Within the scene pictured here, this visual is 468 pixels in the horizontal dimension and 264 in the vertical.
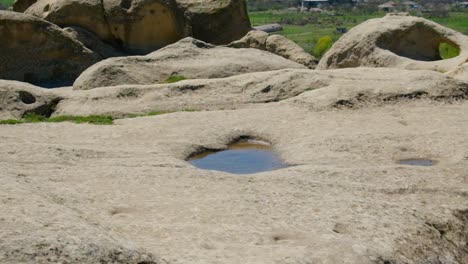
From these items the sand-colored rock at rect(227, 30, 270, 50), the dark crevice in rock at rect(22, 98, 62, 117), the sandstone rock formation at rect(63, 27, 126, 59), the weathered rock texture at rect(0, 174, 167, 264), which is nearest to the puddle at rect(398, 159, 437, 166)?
the weathered rock texture at rect(0, 174, 167, 264)

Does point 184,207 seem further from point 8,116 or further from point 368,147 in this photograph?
point 8,116

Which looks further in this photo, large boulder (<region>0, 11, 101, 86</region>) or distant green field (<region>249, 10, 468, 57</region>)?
distant green field (<region>249, 10, 468, 57</region>)

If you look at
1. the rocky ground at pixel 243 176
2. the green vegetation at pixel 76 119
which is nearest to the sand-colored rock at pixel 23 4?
the rocky ground at pixel 243 176

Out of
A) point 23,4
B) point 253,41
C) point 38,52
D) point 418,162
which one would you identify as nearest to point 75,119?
point 418,162

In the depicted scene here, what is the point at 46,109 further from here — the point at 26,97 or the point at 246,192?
the point at 246,192

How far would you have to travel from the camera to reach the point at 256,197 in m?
15.0

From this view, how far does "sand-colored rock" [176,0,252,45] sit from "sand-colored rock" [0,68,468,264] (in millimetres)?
14403

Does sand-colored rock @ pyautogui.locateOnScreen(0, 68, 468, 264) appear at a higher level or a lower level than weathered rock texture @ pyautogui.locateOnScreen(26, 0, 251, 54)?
higher

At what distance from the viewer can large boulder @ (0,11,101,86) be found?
111 feet

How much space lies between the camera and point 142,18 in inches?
1486

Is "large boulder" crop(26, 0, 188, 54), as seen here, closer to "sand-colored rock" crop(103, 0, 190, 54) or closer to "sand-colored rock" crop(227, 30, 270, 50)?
"sand-colored rock" crop(103, 0, 190, 54)

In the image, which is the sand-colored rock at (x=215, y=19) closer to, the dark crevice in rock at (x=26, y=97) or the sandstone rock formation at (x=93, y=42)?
the sandstone rock formation at (x=93, y=42)

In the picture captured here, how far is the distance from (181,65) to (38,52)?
7069 millimetres

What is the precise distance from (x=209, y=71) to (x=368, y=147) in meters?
11.4
